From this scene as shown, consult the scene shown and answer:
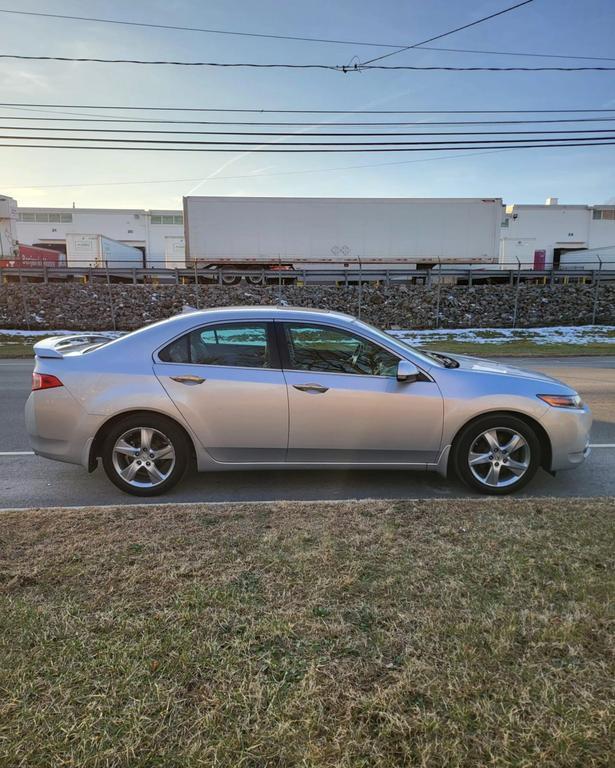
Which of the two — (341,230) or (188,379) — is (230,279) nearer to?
(341,230)

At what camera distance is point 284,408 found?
4.39 m

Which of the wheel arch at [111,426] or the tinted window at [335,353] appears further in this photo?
the tinted window at [335,353]

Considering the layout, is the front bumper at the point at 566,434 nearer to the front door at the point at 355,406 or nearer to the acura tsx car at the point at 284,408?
the acura tsx car at the point at 284,408

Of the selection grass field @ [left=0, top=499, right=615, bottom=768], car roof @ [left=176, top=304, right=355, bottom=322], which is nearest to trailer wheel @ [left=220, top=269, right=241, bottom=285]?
car roof @ [left=176, top=304, right=355, bottom=322]

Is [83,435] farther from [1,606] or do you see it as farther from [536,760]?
[536,760]

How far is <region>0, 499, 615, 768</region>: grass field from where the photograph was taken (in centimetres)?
182

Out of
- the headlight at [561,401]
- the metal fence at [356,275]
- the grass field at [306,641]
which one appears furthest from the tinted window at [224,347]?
the metal fence at [356,275]

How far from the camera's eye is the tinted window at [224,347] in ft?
14.8

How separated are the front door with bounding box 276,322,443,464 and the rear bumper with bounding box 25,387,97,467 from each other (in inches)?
67.9

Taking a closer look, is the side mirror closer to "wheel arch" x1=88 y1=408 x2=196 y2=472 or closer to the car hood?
the car hood

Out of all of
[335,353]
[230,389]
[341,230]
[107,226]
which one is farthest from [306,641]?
[107,226]

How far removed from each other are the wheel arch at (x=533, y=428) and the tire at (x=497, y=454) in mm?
17

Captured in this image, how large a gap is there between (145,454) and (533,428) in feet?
10.9

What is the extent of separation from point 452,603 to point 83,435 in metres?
3.21
